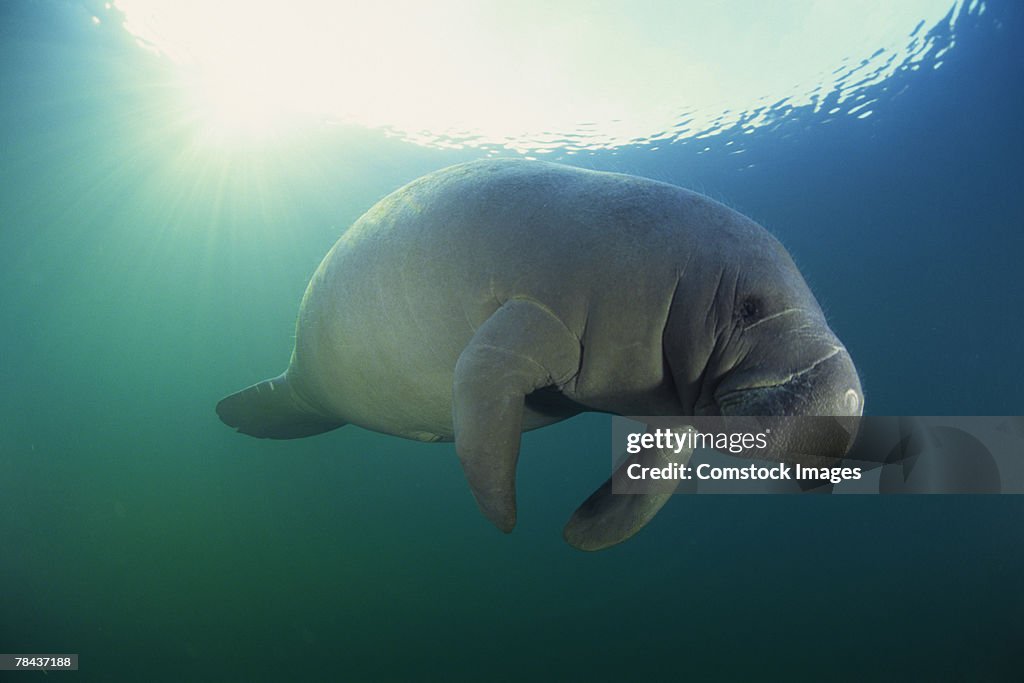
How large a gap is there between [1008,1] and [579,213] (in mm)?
14204

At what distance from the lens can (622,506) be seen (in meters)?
2.90

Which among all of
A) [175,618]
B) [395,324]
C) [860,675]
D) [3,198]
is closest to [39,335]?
[3,198]

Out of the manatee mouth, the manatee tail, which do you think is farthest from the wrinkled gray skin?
the manatee tail

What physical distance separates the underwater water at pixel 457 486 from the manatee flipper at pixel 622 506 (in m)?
3.56

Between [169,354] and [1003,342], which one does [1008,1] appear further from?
[169,354]

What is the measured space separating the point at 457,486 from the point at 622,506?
608 inches

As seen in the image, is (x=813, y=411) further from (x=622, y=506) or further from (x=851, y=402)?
(x=622, y=506)

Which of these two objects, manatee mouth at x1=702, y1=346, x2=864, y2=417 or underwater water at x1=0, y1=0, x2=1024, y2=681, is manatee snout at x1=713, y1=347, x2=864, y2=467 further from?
underwater water at x1=0, y1=0, x2=1024, y2=681

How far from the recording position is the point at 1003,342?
19.8 metres

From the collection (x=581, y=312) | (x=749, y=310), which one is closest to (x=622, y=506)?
(x=581, y=312)

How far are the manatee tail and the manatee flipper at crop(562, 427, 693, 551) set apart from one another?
8.67 ft

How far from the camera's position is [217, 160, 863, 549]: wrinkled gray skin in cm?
192

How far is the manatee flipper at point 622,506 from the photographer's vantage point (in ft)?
9.26

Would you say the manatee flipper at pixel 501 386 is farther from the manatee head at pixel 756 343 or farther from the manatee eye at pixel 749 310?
the manatee eye at pixel 749 310
